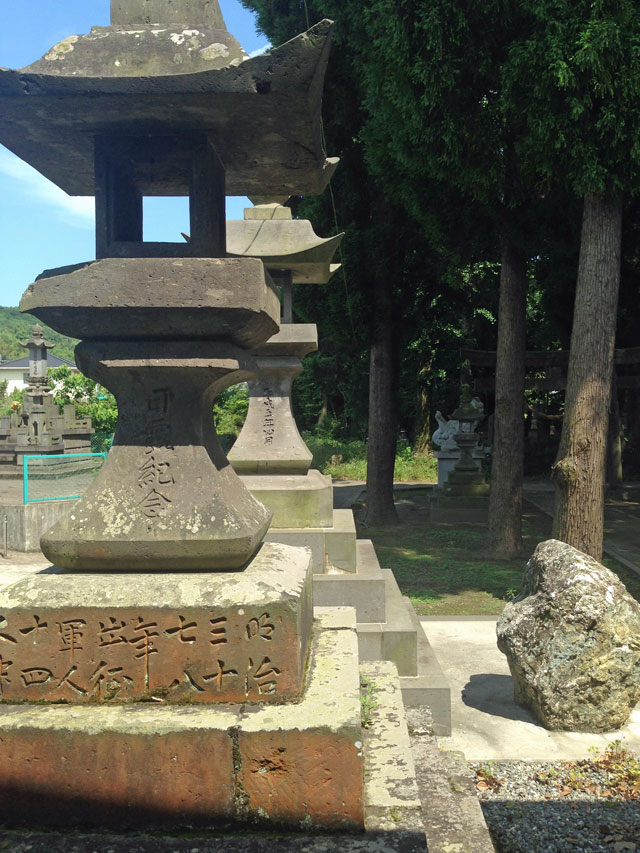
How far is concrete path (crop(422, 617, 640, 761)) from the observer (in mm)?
4570

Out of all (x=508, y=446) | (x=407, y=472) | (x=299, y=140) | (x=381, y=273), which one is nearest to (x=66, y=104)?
(x=299, y=140)

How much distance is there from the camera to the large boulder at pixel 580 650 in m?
4.73

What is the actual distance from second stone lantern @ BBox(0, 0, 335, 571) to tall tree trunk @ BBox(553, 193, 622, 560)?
5.63 m

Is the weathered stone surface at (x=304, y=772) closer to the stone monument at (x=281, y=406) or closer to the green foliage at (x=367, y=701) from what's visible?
the green foliage at (x=367, y=701)

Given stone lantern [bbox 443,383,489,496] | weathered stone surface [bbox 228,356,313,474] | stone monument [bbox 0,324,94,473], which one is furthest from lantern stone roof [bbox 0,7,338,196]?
stone monument [bbox 0,324,94,473]

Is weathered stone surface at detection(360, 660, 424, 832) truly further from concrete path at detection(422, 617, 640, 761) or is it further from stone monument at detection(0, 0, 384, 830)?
concrete path at detection(422, 617, 640, 761)

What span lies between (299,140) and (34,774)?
244cm

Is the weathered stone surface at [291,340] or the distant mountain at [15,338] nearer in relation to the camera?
the weathered stone surface at [291,340]

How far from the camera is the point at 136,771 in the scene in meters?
2.28

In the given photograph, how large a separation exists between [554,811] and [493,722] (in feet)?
3.66

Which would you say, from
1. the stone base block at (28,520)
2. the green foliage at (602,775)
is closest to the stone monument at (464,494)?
the stone base block at (28,520)

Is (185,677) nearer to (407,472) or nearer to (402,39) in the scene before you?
(402,39)

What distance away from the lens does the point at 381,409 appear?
13305 mm

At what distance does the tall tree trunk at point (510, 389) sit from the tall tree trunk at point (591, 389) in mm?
2658
